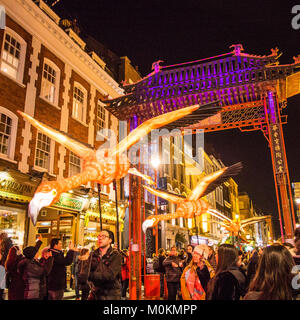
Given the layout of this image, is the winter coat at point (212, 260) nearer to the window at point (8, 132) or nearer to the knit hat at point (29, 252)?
the knit hat at point (29, 252)

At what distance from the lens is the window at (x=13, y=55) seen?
38.7 ft

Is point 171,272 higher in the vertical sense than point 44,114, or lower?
lower

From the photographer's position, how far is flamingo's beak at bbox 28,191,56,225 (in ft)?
12.7

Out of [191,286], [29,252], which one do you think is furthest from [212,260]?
[29,252]

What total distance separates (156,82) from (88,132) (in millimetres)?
7170

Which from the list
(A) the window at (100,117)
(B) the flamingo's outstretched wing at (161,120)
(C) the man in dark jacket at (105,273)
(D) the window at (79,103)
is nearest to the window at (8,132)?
(D) the window at (79,103)

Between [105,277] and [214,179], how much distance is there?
17.1 ft

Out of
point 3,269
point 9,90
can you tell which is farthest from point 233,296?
point 9,90

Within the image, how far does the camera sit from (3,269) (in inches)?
224

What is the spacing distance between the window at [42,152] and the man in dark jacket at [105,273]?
9.56m

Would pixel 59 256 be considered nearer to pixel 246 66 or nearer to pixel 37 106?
pixel 246 66

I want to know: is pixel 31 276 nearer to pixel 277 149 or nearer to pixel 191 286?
pixel 191 286

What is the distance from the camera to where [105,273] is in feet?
12.8

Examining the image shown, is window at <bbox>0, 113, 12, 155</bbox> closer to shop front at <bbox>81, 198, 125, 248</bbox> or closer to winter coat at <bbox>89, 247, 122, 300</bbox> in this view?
shop front at <bbox>81, 198, 125, 248</bbox>
